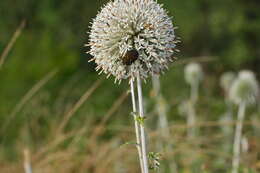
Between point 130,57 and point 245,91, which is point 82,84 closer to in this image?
point 245,91

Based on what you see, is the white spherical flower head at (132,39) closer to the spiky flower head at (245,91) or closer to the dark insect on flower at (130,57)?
the dark insect on flower at (130,57)

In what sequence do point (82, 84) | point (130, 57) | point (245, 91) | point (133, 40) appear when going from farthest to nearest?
point (82, 84), point (245, 91), point (133, 40), point (130, 57)

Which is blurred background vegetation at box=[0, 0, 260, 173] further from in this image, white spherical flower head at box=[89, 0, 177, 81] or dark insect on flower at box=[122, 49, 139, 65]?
dark insect on flower at box=[122, 49, 139, 65]

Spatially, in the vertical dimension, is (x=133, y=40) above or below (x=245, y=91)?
above

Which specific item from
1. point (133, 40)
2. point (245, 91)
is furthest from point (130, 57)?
point (245, 91)

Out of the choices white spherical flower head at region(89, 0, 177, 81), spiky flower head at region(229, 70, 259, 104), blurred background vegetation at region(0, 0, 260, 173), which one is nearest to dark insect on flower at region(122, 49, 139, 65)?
white spherical flower head at region(89, 0, 177, 81)

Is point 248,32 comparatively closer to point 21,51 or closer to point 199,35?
point 199,35
